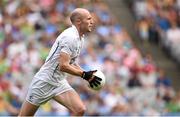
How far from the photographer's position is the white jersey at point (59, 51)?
9562 millimetres

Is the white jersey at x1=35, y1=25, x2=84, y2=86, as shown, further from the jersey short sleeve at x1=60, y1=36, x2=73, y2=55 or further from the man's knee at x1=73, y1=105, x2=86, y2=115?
the man's knee at x1=73, y1=105, x2=86, y2=115

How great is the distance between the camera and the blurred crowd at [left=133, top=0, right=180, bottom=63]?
20938 millimetres

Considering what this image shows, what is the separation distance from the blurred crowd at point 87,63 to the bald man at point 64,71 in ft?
19.2

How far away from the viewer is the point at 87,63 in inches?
706

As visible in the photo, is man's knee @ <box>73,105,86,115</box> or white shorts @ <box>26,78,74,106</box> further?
white shorts @ <box>26,78,74,106</box>

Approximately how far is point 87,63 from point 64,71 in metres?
8.48

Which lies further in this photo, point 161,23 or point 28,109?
point 161,23

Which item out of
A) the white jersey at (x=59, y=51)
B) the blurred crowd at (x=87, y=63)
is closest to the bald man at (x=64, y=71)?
the white jersey at (x=59, y=51)

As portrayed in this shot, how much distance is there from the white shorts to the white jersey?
65 millimetres

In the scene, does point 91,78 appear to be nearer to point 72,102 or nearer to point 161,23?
point 72,102

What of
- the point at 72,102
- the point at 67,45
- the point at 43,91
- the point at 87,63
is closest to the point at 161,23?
the point at 87,63

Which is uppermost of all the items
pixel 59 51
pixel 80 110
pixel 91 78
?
pixel 59 51

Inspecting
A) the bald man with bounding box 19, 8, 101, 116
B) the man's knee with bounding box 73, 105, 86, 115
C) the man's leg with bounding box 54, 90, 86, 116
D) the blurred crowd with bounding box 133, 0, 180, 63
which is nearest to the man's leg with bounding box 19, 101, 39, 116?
the bald man with bounding box 19, 8, 101, 116

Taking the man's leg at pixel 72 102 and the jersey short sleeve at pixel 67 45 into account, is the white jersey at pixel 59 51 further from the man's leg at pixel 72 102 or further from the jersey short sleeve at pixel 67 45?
the man's leg at pixel 72 102
